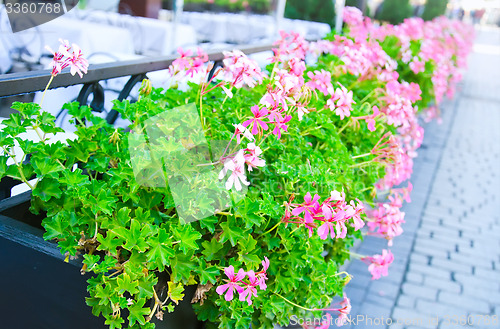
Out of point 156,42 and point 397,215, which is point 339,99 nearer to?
point 397,215

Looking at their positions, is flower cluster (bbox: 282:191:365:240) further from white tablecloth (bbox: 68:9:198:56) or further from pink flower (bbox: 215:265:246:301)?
white tablecloth (bbox: 68:9:198:56)

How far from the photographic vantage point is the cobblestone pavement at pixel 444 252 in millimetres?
2691

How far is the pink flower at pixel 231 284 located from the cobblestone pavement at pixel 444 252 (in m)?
1.33

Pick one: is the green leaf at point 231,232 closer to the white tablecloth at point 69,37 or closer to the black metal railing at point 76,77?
the black metal railing at point 76,77

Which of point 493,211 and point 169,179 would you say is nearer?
point 169,179

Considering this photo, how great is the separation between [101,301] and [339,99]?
4.03 ft

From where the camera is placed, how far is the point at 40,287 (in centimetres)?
147

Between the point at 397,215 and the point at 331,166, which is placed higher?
the point at 331,166

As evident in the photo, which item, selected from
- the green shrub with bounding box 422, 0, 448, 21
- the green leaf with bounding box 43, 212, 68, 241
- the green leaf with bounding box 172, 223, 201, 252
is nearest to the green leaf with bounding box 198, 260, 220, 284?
the green leaf with bounding box 172, 223, 201, 252

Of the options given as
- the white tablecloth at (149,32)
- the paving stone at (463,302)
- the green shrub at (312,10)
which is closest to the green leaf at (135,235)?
the paving stone at (463,302)

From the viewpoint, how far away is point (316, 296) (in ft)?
5.76

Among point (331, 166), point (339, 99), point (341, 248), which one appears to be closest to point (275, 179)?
point (331, 166)

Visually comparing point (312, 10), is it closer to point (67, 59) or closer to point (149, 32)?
point (149, 32)

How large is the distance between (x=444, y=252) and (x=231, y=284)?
2.61 metres
